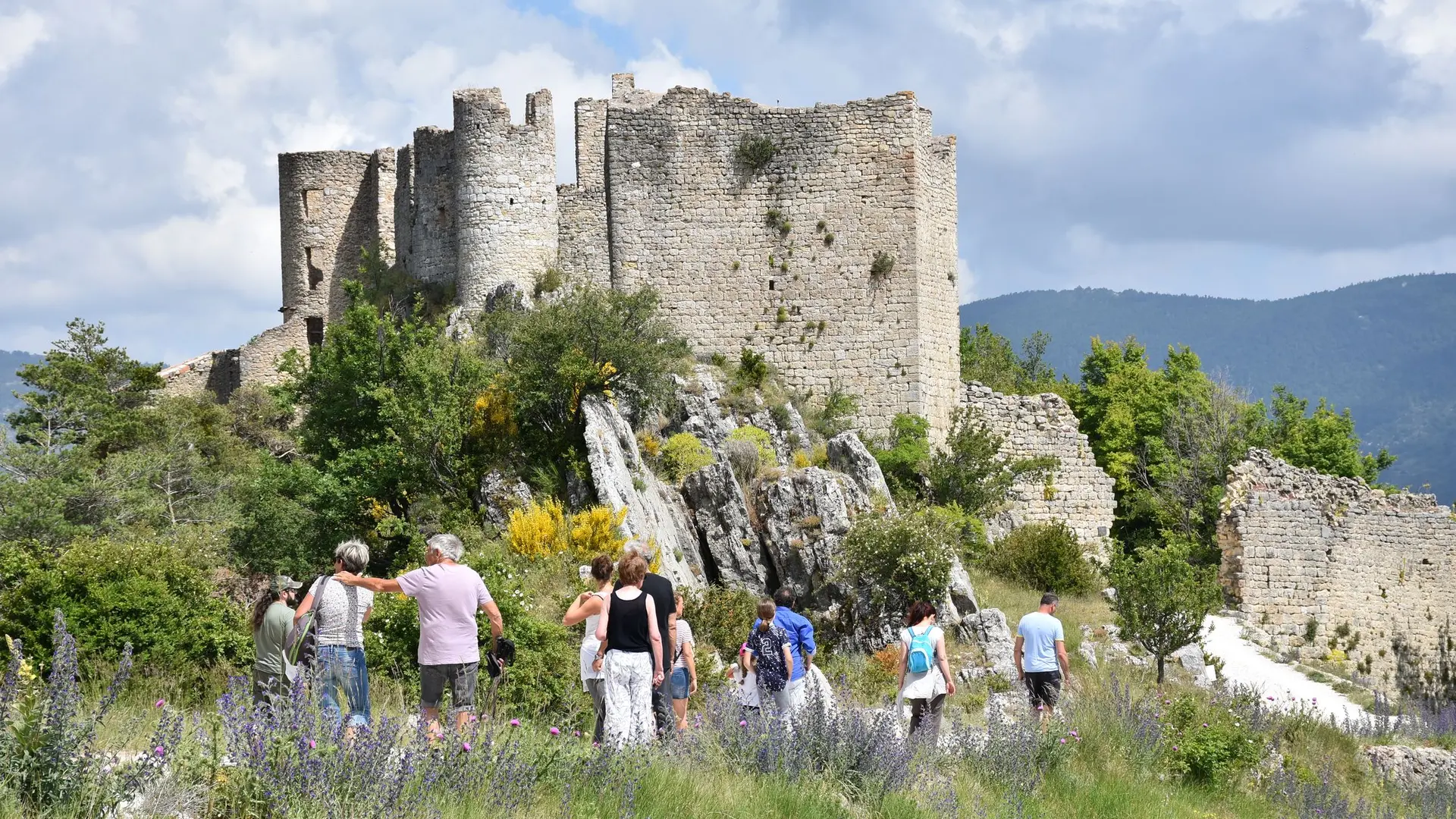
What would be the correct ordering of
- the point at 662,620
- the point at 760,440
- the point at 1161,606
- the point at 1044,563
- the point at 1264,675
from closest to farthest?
the point at 662,620 < the point at 1161,606 < the point at 1264,675 < the point at 760,440 < the point at 1044,563

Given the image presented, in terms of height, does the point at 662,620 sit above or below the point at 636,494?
below

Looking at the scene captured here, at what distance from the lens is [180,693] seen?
10898 mm

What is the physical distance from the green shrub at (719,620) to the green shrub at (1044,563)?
751 centimetres

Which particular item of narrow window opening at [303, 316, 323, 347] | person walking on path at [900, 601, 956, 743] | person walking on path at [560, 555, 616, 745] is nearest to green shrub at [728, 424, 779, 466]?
person walking on path at [900, 601, 956, 743]

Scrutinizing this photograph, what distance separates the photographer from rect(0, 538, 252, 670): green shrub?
12.2m

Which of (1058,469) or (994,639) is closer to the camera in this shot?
(994,639)

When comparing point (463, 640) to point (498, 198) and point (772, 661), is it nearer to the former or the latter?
point (772, 661)

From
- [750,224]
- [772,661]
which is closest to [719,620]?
[772,661]

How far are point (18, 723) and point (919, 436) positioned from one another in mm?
21271

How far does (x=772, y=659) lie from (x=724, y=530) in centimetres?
1111

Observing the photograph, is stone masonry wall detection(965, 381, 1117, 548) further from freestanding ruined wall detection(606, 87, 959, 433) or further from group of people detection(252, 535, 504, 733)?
group of people detection(252, 535, 504, 733)

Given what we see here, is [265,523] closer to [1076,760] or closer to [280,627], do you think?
[280,627]

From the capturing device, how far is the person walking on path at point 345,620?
915 centimetres

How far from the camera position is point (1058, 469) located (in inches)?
1113
